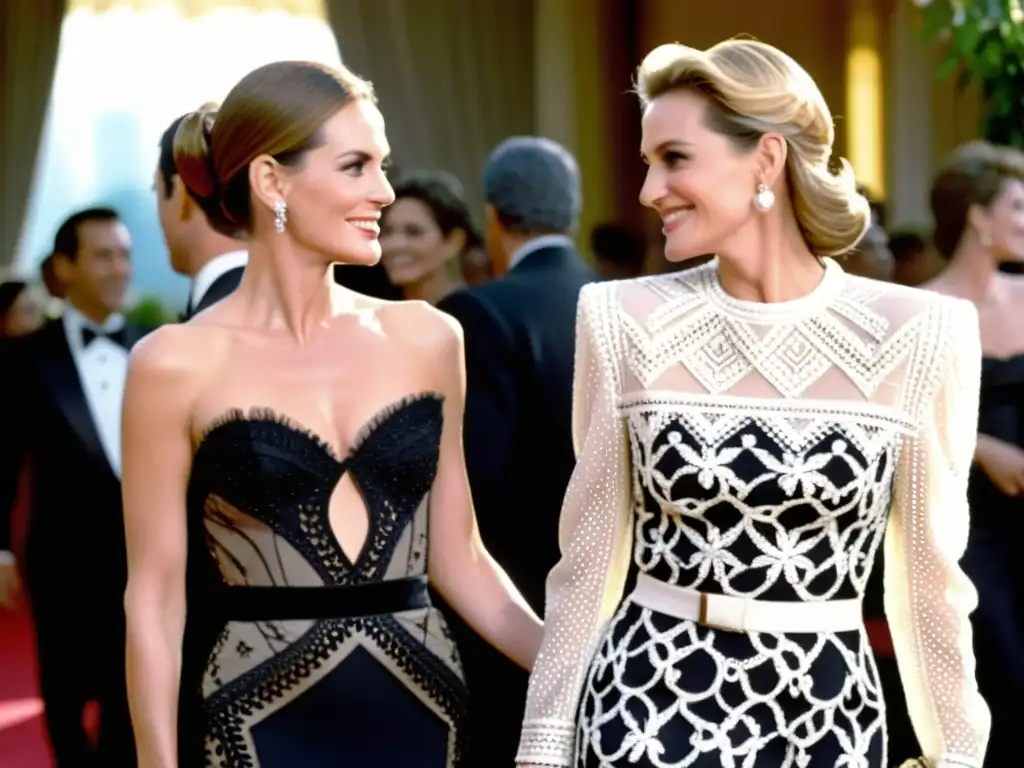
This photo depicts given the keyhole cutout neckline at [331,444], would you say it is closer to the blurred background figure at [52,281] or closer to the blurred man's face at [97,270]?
the blurred man's face at [97,270]

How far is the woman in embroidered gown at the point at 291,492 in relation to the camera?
9.66 ft

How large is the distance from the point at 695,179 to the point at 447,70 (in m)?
10.4

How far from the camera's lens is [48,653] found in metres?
5.58

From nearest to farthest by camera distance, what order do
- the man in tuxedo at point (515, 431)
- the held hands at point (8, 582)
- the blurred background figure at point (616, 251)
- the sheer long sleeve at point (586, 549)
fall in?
the sheer long sleeve at point (586, 549) < the man in tuxedo at point (515, 431) < the held hands at point (8, 582) < the blurred background figure at point (616, 251)

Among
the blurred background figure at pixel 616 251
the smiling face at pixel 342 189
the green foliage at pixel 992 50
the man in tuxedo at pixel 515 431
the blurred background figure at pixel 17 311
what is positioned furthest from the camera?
the blurred background figure at pixel 17 311

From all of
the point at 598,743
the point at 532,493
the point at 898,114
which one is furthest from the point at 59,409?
the point at 898,114

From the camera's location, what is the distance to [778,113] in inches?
110

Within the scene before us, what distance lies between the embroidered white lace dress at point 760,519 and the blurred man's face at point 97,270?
368 centimetres

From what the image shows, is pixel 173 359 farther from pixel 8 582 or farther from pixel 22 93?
pixel 22 93

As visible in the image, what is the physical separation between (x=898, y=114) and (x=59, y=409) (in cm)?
701

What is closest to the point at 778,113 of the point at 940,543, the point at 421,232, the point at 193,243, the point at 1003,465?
the point at 940,543

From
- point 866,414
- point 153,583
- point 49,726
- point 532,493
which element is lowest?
point 49,726

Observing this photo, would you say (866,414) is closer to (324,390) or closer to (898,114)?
(324,390)

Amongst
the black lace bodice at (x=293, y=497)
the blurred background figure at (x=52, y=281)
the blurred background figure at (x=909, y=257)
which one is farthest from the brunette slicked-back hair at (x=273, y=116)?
the blurred background figure at (x=909, y=257)
